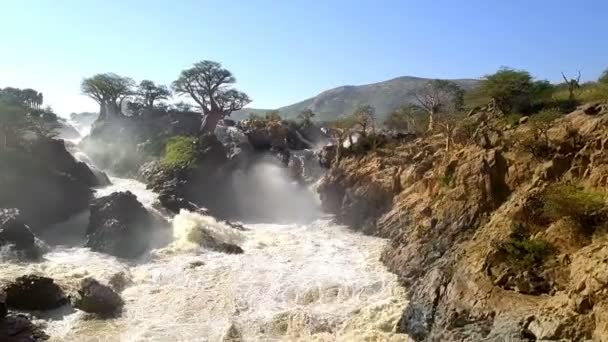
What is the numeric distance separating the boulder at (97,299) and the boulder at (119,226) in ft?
21.4

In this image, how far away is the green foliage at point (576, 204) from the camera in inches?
636

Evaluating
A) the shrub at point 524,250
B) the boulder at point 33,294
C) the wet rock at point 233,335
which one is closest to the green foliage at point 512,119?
the shrub at point 524,250

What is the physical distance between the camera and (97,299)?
65.5 ft

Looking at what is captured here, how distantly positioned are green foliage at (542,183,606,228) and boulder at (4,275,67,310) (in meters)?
19.4

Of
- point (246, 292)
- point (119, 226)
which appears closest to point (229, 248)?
point (246, 292)

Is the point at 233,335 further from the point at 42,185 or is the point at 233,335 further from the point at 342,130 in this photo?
the point at 342,130

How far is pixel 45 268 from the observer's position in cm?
2358

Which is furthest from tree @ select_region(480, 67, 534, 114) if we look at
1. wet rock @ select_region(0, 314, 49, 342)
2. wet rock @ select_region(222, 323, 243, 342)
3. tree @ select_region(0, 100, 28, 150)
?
tree @ select_region(0, 100, 28, 150)

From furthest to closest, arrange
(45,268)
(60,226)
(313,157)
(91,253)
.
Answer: (313,157)
(60,226)
(91,253)
(45,268)

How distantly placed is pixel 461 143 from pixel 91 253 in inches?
865

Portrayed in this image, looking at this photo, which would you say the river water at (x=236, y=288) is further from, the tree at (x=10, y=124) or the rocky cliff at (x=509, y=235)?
the tree at (x=10, y=124)

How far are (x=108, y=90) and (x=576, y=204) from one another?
5385 centimetres

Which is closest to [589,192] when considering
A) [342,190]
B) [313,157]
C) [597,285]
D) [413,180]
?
[597,285]

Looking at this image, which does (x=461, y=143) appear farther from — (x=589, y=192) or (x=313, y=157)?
(x=313, y=157)
